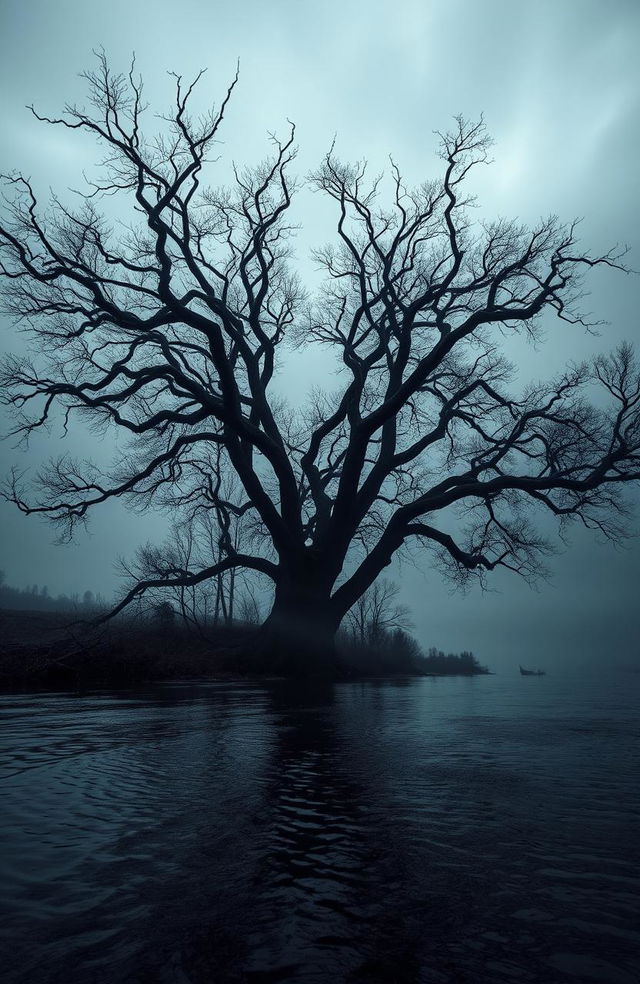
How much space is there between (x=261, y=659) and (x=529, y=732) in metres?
11.1

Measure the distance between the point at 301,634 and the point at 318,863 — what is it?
13.9 meters

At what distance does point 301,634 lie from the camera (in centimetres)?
1561

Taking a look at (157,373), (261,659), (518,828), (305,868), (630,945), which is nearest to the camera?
(630,945)

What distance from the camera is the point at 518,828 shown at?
2.29 meters

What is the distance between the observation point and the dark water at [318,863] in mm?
1315

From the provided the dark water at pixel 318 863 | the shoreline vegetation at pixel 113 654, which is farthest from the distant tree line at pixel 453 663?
the dark water at pixel 318 863

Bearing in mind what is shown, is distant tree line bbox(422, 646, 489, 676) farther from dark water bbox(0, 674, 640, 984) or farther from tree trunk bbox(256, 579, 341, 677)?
dark water bbox(0, 674, 640, 984)

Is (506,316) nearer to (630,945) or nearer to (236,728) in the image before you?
(236,728)

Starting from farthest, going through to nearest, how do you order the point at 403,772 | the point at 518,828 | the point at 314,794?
the point at 403,772, the point at 314,794, the point at 518,828

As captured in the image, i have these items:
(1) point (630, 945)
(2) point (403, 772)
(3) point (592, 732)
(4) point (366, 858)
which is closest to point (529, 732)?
(3) point (592, 732)

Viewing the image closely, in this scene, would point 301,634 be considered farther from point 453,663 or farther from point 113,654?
point 453,663

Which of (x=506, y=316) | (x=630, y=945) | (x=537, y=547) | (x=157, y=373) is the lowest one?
(x=630, y=945)

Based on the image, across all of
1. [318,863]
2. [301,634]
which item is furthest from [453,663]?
[318,863]

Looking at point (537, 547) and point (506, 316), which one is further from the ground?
point (506, 316)
